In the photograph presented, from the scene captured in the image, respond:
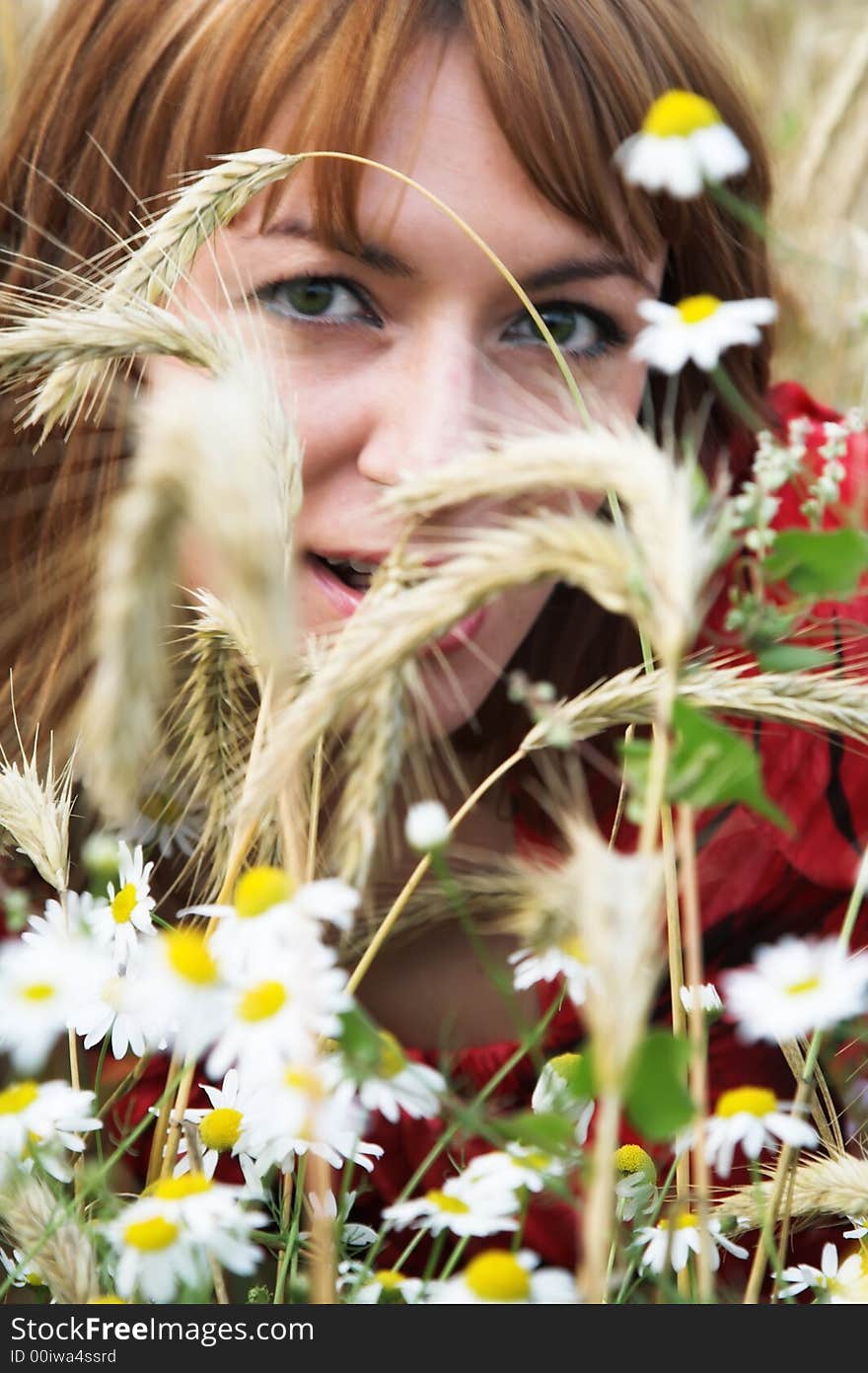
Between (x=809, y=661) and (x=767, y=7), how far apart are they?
235 centimetres

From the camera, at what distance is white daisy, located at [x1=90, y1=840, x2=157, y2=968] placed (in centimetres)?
76

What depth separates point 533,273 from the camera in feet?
3.46

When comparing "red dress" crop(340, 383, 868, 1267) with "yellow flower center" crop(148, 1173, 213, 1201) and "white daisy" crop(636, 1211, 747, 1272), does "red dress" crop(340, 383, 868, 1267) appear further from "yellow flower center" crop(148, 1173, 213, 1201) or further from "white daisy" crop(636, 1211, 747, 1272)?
"yellow flower center" crop(148, 1173, 213, 1201)

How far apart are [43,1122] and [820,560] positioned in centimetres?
44

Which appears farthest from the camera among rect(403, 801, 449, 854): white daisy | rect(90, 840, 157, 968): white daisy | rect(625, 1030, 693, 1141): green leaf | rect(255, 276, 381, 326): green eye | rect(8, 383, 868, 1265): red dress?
rect(8, 383, 868, 1265): red dress

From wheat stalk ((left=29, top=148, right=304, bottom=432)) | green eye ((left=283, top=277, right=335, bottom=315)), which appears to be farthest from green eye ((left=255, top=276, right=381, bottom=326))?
wheat stalk ((left=29, top=148, right=304, bottom=432))

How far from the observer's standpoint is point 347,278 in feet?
3.37

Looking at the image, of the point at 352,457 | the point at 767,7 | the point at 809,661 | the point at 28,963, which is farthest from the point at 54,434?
the point at 767,7

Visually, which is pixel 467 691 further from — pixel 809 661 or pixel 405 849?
pixel 809 661

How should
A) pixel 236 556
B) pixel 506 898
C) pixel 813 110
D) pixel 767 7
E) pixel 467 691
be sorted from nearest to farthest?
pixel 236 556 → pixel 506 898 → pixel 467 691 → pixel 813 110 → pixel 767 7

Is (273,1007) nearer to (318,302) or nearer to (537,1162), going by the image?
(537,1162)

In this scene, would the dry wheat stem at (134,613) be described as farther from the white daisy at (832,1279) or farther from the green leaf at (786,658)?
the white daisy at (832,1279)

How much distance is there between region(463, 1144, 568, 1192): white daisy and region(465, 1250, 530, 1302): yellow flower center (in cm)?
4

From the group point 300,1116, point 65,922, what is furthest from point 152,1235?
point 65,922
